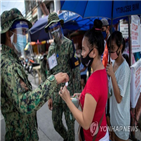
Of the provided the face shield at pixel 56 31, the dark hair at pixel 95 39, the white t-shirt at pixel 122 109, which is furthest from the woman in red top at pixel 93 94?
the face shield at pixel 56 31

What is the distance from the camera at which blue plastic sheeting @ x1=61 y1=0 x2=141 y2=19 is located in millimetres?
1602

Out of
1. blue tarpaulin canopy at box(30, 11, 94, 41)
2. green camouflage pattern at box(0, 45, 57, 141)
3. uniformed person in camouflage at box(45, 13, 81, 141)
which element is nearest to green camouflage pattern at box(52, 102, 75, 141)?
uniformed person in camouflage at box(45, 13, 81, 141)

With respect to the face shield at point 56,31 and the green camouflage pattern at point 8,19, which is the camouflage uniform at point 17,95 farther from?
the face shield at point 56,31

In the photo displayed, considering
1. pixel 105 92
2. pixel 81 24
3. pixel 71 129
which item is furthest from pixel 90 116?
pixel 81 24

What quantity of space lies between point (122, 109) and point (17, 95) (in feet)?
4.13

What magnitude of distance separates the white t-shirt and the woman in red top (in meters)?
0.44

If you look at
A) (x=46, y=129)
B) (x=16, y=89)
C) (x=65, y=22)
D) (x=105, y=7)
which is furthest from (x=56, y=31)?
(x=46, y=129)

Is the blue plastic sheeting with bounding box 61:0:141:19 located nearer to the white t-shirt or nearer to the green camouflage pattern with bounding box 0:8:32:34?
the white t-shirt

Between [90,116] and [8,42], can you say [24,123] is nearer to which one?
[90,116]

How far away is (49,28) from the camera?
1.93m

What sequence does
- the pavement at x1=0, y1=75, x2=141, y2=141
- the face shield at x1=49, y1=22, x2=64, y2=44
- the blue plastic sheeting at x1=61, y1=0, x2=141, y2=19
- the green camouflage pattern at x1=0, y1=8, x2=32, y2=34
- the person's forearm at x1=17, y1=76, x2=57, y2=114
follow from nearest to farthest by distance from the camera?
the person's forearm at x1=17, y1=76, x2=57, y2=114
the green camouflage pattern at x1=0, y1=8, x2=32, y2=34
the blue plastic sheeting at x1=61, y1=0, x2=141, y2=19
the face shield at x1=49, y1=22, x2=64, y2=44
the pavement at x1=0, y1=75, x2=141, y2=141

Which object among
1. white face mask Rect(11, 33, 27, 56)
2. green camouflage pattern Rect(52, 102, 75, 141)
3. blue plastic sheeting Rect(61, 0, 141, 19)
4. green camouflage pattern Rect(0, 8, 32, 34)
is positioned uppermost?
blue plastic sheeting Rect(61, 0, 141, 19)

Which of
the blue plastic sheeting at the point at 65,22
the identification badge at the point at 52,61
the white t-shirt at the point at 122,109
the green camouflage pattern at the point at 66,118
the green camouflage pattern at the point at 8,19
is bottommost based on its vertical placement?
the green camouflage pattern at the point at 66,118

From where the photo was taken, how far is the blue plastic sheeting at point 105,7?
1.60m
